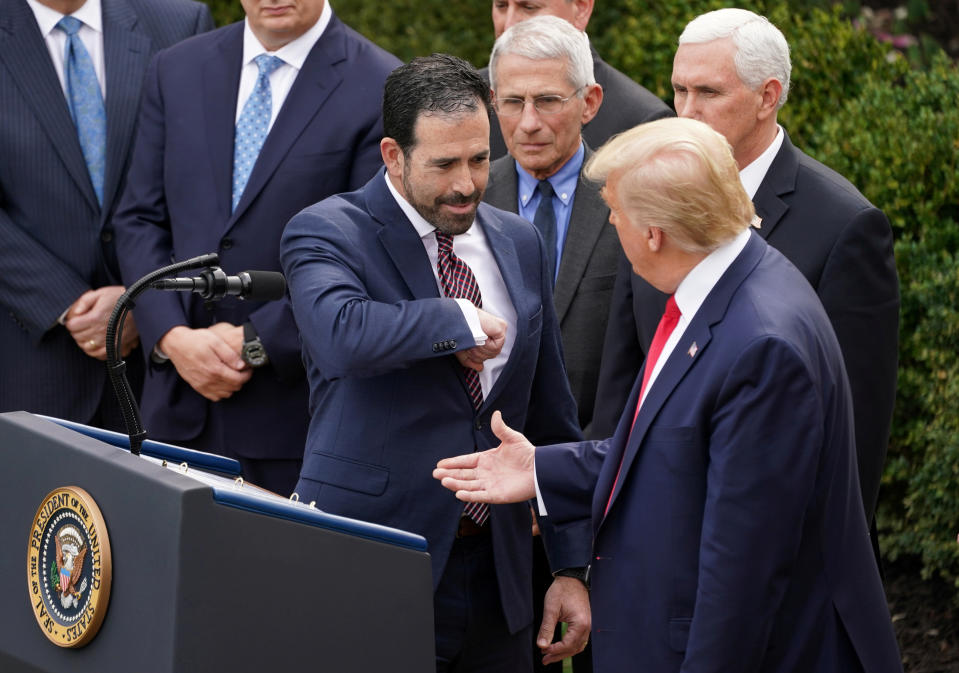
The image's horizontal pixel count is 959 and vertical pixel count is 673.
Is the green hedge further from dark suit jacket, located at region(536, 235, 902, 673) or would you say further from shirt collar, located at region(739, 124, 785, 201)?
dark suit jacket, located at region(536, 235, 902, 673)

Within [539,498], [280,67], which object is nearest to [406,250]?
[539,498]

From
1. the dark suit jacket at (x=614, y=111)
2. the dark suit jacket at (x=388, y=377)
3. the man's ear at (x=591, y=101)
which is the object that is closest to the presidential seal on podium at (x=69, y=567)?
the dark suit jacket at (x=388, y=377)

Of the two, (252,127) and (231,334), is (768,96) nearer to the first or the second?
(252,127)

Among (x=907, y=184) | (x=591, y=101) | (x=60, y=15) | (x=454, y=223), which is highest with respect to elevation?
(x=60, y=15)

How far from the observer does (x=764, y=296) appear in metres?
2.82

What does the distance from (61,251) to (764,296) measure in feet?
9.77

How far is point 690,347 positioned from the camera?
113 inches

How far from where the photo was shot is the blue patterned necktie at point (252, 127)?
4.68 m

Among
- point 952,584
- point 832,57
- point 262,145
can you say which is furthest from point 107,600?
point 832,57

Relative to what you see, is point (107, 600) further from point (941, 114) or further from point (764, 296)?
point (941, 114)

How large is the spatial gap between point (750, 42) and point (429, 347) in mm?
1591

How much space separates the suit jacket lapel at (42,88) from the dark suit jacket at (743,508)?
2.70 m

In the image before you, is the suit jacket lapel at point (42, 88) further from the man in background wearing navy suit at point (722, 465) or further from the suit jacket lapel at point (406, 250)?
the man in background wearing navy suit at point (722, 465)

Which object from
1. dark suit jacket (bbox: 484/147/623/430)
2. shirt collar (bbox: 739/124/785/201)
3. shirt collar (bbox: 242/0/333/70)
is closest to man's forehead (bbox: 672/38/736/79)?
shirt collar (bbox: 739/124/785/201)
